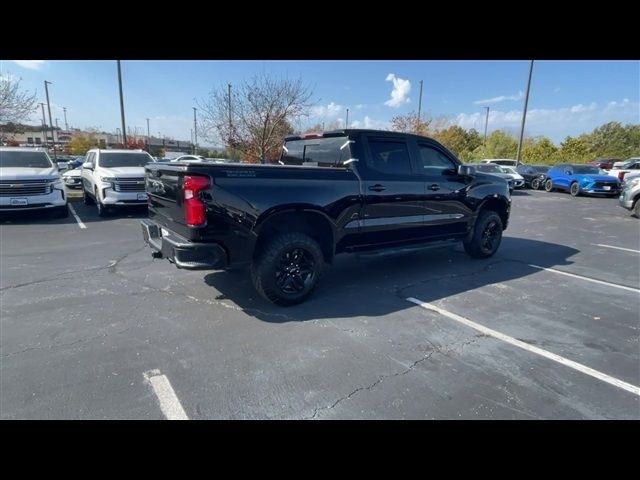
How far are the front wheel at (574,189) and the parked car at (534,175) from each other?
7.98 ft

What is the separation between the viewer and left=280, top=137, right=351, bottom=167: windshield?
4.62 m

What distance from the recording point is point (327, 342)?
3357 millimetres

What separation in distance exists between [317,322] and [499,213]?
→ 4519mm

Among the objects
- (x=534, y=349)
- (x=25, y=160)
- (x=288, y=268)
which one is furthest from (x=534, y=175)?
(x=25, y=160)

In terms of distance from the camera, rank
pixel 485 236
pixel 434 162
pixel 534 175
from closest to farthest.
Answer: pixel 434 162 → pixel 485 236 → pixel 534 175

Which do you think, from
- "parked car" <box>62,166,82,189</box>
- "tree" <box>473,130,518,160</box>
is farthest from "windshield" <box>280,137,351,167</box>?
"tree" <box>473,130,518,160</box>

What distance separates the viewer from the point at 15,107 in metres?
15.1

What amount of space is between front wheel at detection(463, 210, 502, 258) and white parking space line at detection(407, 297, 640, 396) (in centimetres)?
243

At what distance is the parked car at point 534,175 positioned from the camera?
71.2ft

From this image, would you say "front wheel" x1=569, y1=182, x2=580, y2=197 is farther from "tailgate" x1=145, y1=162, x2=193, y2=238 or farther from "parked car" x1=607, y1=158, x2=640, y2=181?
"tailgate" x1=145, y1=162, x2=193, y2=238

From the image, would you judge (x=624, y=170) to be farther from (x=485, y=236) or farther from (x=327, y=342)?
(x=327, y=342)

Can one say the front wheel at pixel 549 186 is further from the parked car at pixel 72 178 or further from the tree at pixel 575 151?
the parked car at pixel 72 178

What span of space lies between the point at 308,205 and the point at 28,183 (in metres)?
8.66
